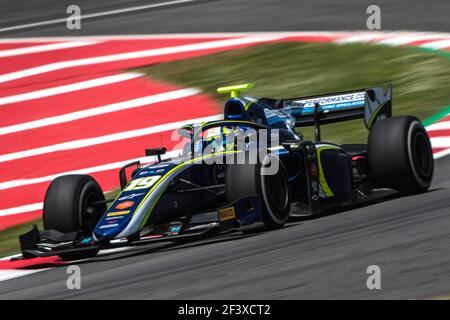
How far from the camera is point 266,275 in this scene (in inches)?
284

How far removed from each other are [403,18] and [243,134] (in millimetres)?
9374

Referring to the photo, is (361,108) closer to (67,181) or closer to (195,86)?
(67,181)

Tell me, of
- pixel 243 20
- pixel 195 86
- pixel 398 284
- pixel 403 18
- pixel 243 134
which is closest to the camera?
pixel 398 284

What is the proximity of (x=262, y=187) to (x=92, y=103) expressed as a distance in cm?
752

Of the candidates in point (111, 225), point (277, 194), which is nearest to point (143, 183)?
point (111, 225)

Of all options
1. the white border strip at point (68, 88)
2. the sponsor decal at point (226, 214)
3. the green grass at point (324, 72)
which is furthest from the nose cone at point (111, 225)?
the white border strip at point (68, 88)

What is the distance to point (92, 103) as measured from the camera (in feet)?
52.1

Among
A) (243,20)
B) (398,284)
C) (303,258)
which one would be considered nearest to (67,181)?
(303,258)

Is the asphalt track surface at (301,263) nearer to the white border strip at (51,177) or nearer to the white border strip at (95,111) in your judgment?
the white border strip at (51,177)

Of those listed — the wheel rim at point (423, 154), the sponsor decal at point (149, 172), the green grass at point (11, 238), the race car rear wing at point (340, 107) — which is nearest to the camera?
the sponsor decal at point (149, 172)

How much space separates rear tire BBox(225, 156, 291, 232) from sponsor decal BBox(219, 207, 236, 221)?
A: 0.44ft

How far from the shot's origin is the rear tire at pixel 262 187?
877 centimetres

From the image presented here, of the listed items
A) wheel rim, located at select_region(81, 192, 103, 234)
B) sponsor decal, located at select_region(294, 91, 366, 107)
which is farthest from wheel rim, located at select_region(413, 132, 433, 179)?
wheel rim, located at select_region(81, 192, 103, 234)

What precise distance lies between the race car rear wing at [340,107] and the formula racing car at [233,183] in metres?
0.27
